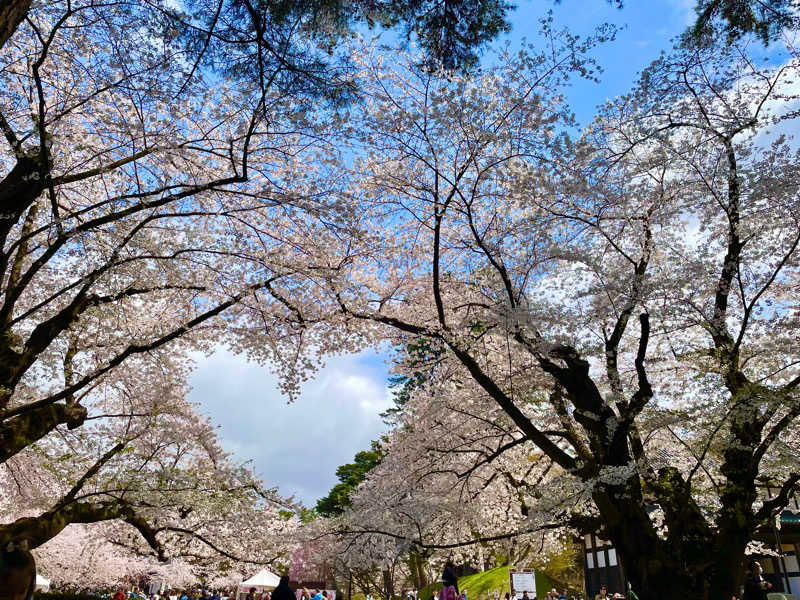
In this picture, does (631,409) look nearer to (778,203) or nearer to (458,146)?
(778,203)

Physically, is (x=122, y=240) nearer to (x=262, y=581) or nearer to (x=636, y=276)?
(x=636, y=276)

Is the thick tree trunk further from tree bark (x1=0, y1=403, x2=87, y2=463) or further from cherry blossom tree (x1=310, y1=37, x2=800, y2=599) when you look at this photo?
cherry blossom tree (x1=310, y1=37, x2=800, y2=599)

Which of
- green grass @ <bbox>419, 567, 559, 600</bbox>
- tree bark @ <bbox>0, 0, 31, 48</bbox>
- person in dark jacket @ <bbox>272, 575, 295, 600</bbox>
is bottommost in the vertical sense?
person in dark jacket @ <bbox>272, 575, 295, 600</bbox>

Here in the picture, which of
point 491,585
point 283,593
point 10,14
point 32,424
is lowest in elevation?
point 283,593

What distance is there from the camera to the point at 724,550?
6203 mm

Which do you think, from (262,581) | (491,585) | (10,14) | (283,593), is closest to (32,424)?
(283,593)

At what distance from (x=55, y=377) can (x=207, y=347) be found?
2.56 m

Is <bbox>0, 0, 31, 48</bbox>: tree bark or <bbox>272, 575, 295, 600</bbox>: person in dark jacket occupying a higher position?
<bbox>0, 0, 31, 48</bbox>: tree bark

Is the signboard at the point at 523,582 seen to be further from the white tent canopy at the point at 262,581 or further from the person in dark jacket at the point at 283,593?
the white tent canopy at the point at 262,581

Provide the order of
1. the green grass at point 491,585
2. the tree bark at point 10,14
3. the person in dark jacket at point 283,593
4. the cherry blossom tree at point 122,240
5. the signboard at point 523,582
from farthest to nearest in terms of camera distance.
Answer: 1. the green grass at point 491,585
2. the signboard at point 523,582
3. the person in dark jacket at point 283,593
4. the cherry blossom tree at point 122,240
5. the tree bark at point 10,14

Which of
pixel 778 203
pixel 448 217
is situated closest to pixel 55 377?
pixel 448 217

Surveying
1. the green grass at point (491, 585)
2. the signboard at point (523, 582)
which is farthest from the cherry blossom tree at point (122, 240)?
the green grass at point (491, 585)

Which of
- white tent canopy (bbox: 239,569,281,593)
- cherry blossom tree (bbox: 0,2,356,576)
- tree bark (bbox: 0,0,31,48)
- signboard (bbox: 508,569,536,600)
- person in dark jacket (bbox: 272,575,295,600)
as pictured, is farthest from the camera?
white tent canopy (bbox: 239,569,281,593)

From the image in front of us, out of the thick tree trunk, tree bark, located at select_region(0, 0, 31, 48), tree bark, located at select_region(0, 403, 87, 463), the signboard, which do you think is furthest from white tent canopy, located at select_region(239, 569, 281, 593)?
tree bark, located at select_region(0, 0, 31, 48)
